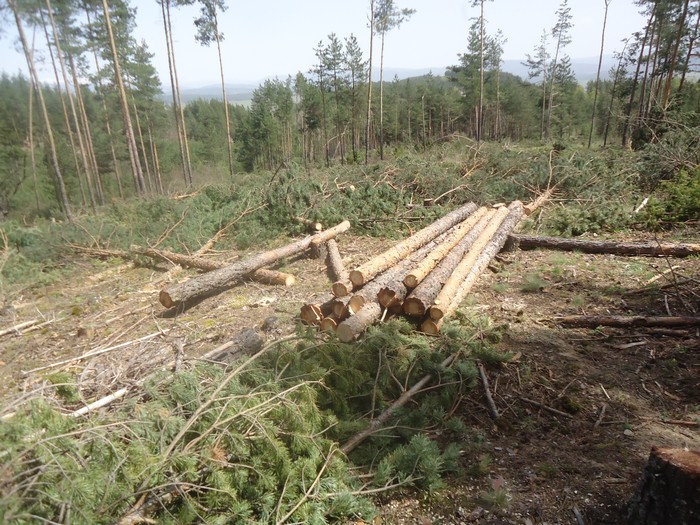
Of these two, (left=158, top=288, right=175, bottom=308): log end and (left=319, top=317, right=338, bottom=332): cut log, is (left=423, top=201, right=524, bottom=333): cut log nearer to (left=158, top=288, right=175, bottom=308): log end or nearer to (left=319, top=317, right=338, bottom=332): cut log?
(left=319, top=317, right=338, bottom=332): cut log

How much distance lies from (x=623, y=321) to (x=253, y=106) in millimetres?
42965

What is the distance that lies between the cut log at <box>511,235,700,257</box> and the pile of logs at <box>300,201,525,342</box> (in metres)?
0.89

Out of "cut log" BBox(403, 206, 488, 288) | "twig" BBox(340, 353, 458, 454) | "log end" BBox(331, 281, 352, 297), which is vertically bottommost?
"twig" BBox(340, 353, 458, 454)

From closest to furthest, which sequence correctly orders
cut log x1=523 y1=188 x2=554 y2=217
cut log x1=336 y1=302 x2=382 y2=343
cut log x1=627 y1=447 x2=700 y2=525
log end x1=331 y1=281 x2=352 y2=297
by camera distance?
cut log x1=627 y1=447 x2=700 y2=525, cut log x1=336 y1=302 x2=382 y2=343, log end x1=331 y1=281 x2=352 y2=297, cut log x1=523 y1=188 x2=554 y2=217

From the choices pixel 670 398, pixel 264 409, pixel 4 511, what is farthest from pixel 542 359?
pixel 4 511

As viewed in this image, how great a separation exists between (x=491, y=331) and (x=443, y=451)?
1784 mm

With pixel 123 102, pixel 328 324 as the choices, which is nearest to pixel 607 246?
pixel 328 324

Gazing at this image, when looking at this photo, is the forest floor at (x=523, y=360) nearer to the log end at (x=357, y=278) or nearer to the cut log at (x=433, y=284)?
the cut log at (x=433, y=284)

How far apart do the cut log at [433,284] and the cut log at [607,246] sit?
1532mm

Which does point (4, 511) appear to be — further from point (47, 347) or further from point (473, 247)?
point (473, 247)

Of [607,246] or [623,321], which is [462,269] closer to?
[623,321]

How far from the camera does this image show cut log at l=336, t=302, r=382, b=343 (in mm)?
4125

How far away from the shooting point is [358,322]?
4.22 meters

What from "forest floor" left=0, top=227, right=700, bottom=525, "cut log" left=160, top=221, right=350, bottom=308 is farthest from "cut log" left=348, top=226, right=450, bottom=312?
"cut log" left=160, top=221, right=350, bottom=308
